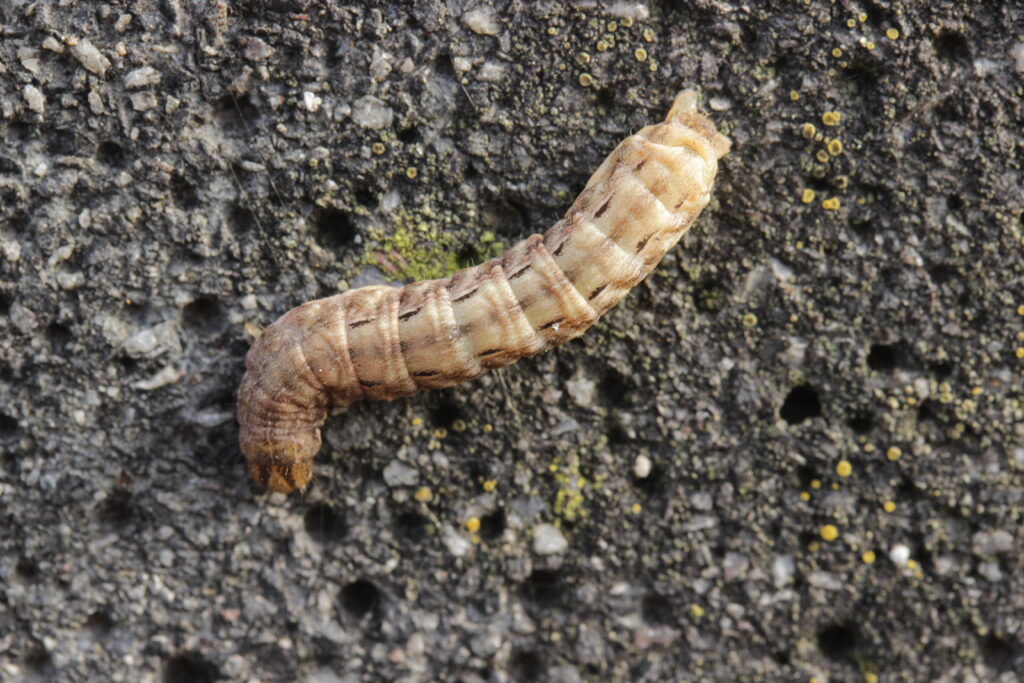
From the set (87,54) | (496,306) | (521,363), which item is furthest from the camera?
(521,363)

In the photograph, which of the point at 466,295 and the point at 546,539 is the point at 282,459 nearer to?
the point at 466,295

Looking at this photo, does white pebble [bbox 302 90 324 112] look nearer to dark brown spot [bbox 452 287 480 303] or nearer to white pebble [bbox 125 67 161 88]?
white pebble [bbox 125 67 161 88]

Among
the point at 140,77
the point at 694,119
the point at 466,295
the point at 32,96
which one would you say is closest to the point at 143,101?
the point at 140,77

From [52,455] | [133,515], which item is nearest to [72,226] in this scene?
[52,455]

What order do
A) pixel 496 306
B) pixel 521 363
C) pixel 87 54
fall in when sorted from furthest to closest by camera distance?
pixel 521 363
pixel 87 54
pixel 496 306

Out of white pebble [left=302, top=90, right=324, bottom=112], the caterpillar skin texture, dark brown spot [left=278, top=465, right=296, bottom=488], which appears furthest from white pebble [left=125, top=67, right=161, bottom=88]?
dark brown spot [left=278, top=465, right=296, bottom=488]
